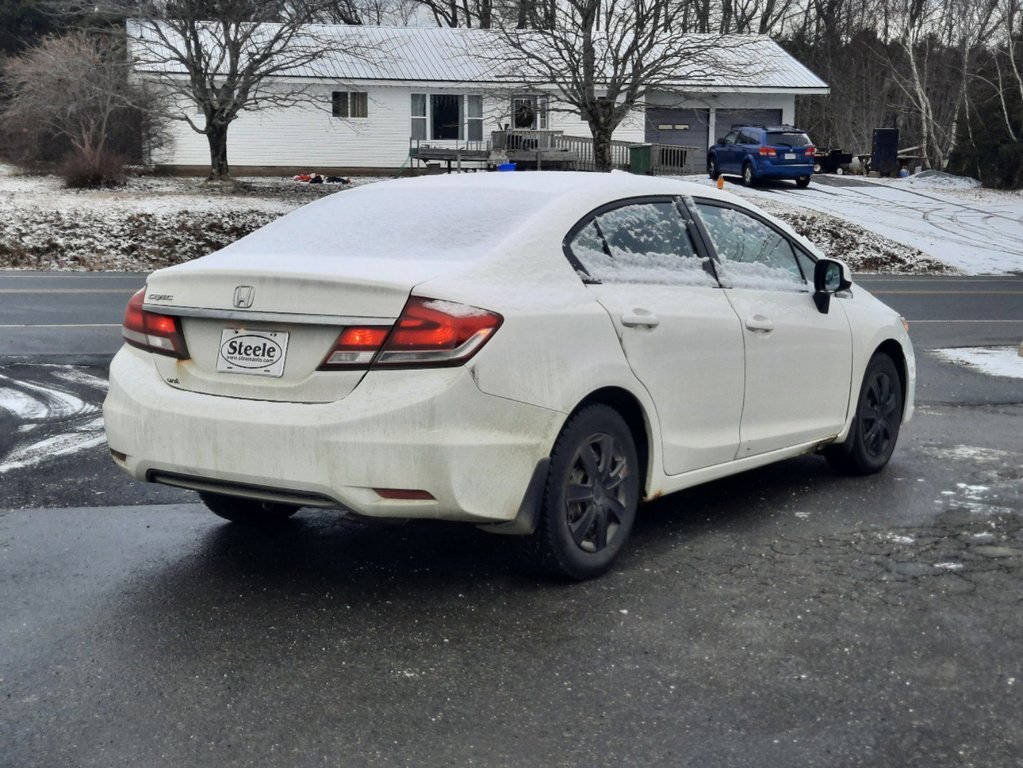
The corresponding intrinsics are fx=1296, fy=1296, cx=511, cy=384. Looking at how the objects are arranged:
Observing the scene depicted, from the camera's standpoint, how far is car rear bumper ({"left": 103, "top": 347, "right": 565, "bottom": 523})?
177 inches

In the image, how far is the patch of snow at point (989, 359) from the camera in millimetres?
11297

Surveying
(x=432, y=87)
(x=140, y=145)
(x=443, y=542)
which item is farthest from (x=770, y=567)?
(x=432, y=87)

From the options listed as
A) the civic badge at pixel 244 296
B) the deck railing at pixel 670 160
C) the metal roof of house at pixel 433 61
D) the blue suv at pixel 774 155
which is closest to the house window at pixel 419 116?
the metal roof of house at pixel 433 61

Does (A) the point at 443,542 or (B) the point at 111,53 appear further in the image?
(B) the point at 111,53

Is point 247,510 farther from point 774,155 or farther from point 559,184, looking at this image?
point 774,155

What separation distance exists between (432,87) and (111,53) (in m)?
12.8

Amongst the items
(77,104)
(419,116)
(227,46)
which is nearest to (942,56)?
(419,116)

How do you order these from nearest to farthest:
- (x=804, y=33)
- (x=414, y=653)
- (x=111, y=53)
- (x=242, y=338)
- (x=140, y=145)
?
(x=414, y=653) < (x=242, y=338) < (x=111, y=53) < (x=140, y=145) < (x=804, y=33)

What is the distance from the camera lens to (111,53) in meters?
35.4

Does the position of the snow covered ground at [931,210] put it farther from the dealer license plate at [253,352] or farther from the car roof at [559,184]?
the dealer license plate at [253,352]

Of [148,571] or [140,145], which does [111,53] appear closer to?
[140,145]

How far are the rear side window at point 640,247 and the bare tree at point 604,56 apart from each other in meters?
27.4

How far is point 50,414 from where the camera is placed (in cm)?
845

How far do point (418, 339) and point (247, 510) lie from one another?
1722 mm
